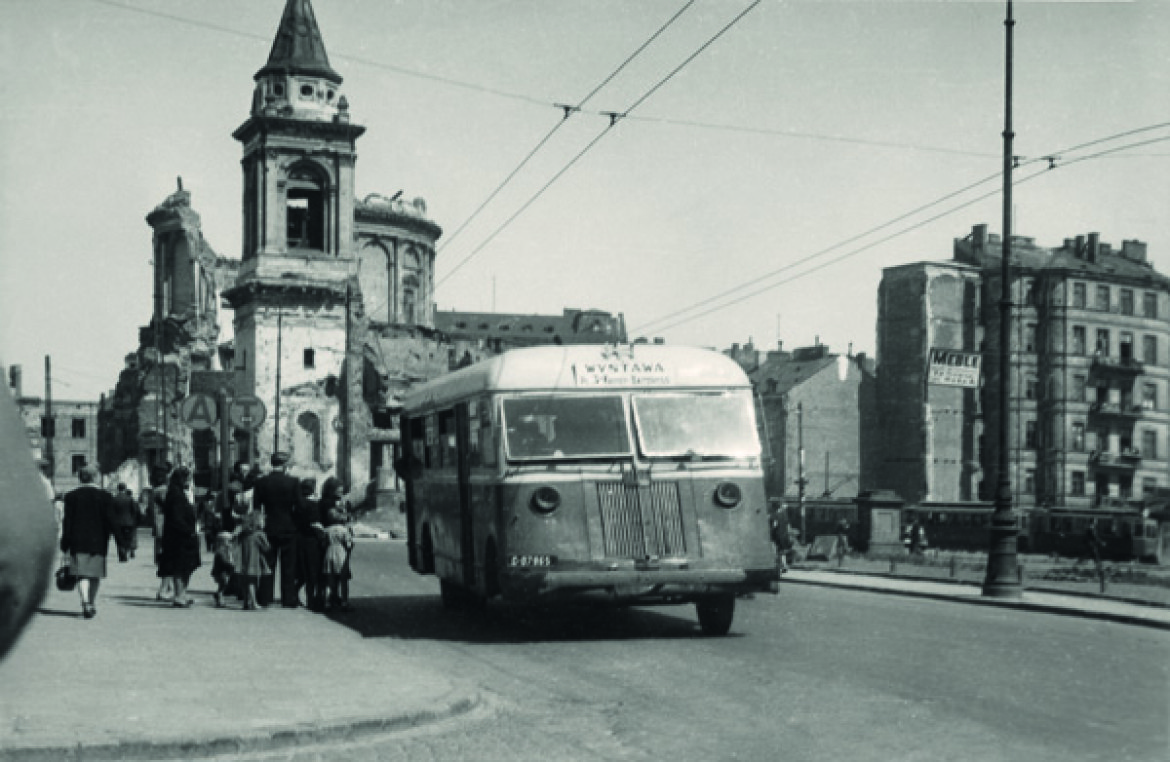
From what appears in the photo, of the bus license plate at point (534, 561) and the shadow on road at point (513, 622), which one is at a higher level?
the bus license plate at point (534, 561)

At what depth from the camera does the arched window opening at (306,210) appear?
74750 millimetres

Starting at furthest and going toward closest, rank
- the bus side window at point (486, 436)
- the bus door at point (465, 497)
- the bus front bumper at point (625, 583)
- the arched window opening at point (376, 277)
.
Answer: the arched window opening at point (376, 277) → the bus door at point (465, 497) → the bus side window at point (486, 436) → the bus front bumper at point (625, 583)

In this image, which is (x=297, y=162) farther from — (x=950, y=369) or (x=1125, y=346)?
(x=950, y=369)

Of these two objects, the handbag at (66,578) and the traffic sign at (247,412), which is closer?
the handbag at (66,578)

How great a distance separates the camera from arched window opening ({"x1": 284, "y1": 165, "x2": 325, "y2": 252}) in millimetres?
74750

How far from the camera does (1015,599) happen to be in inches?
827

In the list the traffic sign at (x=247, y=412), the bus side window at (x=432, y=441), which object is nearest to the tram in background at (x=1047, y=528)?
the traffic sign at (x=247, y=412)

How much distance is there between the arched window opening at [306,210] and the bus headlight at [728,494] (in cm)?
6230

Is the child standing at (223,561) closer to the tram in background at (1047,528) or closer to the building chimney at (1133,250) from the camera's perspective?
the tram in background at (1047,528)

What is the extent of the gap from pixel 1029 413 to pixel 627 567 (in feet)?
218

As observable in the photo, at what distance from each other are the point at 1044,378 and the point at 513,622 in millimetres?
64400

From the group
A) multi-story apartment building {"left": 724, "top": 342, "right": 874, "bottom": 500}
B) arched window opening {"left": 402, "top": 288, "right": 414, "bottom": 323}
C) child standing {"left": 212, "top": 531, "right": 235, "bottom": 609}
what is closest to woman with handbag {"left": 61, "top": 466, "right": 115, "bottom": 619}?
child standing {"left": 212, "top": 531, "right": 235, "bottom": 609}

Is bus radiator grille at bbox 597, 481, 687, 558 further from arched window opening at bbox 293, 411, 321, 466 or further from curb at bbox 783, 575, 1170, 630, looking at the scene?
arched window opening at bbox 293, 411, 321, 466

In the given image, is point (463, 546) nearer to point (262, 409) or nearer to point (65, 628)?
point (65, 628)
